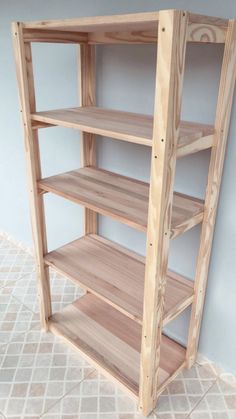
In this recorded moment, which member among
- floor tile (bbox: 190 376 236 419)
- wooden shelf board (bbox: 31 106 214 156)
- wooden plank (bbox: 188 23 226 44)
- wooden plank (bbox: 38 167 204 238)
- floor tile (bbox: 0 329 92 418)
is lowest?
floor tile (bbox: 190 376 236 419)

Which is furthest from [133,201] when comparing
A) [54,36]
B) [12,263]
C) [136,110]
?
[12,263]

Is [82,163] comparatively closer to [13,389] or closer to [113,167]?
[113,167]

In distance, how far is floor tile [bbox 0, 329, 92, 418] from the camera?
54.9 inches

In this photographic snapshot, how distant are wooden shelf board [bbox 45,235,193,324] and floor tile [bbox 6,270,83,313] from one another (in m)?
0.41

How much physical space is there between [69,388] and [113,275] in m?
0.50

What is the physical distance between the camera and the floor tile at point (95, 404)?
4.45 ft

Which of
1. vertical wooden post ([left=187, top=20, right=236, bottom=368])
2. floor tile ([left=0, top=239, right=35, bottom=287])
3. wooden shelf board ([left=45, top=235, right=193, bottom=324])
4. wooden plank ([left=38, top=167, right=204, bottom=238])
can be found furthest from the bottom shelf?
wooden plank ([left=38, top=167, right=204, bottom=238])

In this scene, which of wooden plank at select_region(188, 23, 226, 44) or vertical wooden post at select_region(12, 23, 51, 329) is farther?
vertical wooden post at select_region(12, 23, 51, 329)

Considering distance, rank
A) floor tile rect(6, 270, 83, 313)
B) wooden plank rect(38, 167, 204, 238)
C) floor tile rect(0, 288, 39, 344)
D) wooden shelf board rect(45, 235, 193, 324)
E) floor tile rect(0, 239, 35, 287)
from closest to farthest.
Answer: wooden plank rect(38, 167, 204, 238) → wooden shelf board rect(45, 235, 193, 324) → floor tile rect(0, 288, 39, 344) → floor tile rect(6, 270, 83, 313) → floor tile rect(0, 239, 35, 287)

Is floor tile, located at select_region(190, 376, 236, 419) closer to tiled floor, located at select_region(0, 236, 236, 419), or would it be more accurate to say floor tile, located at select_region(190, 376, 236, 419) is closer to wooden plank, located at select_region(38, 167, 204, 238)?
tiled floor, located at select_region(0, 236, 236, 419)

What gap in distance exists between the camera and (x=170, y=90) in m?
0.85

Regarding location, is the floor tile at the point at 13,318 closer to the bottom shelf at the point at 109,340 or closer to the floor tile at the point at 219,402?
the bottom shelf at the point at 109,340

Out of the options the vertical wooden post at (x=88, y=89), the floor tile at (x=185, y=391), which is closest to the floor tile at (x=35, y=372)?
the floor tile at (x=185, y=391)

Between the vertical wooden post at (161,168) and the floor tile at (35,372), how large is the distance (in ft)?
1.31
